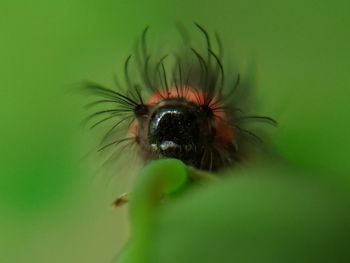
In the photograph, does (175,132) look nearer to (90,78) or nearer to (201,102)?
(201,102)

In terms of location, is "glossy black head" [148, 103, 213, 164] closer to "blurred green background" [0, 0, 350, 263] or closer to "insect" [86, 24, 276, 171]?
"insect" [86, 24, 276, 171]

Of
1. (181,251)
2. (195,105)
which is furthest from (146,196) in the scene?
(195,105)

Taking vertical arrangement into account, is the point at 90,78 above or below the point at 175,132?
above

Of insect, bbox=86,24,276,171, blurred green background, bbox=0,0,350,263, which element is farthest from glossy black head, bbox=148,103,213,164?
blurred green background, bbox=0,0,350,263

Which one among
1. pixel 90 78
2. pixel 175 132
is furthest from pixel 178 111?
pixel 90 78

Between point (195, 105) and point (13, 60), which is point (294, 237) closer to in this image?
point (195, 105)

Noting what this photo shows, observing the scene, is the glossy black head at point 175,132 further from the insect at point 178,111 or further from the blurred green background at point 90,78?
the blurred green background at point 90,78
